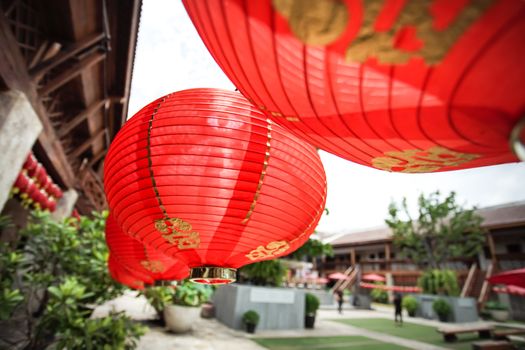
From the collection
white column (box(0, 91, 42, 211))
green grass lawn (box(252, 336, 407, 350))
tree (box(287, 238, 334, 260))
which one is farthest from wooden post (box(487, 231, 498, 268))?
white column (box(0, 91, 42, 211))

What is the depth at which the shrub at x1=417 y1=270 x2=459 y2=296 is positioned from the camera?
1493cm

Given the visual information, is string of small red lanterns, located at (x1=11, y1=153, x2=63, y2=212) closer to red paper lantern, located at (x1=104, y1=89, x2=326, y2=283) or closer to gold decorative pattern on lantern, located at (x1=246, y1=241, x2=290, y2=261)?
red paper lantern, located at (x1=104, y1=89, x2=326, y2=283)

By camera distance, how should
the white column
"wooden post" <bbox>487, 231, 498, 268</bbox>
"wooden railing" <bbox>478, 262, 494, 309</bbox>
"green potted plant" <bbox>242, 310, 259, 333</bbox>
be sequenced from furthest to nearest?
"wooden post" <bbox>487, 231, 498, 268</bbox>, "wooden railing" <bbox>478, 262, 494, 309</bbox>, "green potted plant" <bbox>242, 310, 259, 333</bbox>, the white column

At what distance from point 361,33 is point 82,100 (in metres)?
6.09

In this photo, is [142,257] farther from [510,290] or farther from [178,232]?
[510,290]

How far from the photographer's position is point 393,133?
816 mm

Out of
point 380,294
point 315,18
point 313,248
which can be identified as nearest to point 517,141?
point 315,18

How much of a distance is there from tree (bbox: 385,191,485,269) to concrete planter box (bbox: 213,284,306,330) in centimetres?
1099

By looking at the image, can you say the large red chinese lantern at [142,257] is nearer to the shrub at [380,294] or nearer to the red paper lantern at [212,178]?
the red paper lantern at [212,178]

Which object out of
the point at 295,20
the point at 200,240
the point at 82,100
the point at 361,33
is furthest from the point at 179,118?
the point at 82,100

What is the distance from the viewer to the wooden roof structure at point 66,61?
11.3ft

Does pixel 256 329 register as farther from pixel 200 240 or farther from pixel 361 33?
pixel 361 33

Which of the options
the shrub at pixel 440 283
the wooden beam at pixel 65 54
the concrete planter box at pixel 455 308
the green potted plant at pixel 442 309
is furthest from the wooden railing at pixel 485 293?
the wooden beam at pixel 65 54

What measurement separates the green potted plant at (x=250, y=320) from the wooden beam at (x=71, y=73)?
6970mm
